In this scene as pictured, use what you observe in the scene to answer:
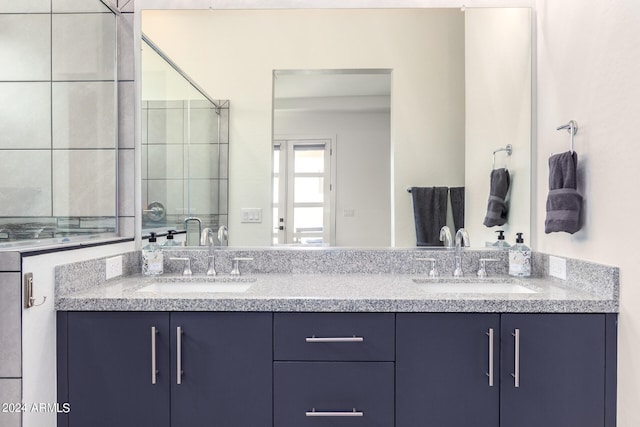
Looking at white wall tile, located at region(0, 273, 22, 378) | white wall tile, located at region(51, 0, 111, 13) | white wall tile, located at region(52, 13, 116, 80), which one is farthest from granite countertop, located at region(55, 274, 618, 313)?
white wall tile, located at region(51, 0, 111, 13)

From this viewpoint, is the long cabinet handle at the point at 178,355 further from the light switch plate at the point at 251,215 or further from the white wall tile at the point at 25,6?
the white wall tile at the point at 25,6

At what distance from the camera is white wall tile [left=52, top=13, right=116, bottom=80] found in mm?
1745

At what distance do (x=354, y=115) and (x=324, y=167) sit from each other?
0.92 feet

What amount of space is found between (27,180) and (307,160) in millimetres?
1280

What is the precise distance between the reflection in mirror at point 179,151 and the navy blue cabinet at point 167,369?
2.06ft

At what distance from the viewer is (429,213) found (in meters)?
1.80

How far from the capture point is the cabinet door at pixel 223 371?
1.27 m

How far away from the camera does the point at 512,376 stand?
4.10 feet

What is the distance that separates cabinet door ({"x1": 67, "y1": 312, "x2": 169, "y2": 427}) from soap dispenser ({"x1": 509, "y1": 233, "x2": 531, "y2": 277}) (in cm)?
142

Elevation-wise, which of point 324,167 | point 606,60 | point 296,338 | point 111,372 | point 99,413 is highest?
point 606,60

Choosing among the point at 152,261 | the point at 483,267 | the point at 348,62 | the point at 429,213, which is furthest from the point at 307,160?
the point at 483,267

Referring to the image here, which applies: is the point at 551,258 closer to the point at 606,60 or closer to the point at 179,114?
the point at 606,60

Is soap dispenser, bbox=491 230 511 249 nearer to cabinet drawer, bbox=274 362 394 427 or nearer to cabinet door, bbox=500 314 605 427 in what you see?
cabinet door, bbox=500 314 605 427

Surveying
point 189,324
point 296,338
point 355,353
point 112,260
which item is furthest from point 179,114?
point 355,353
